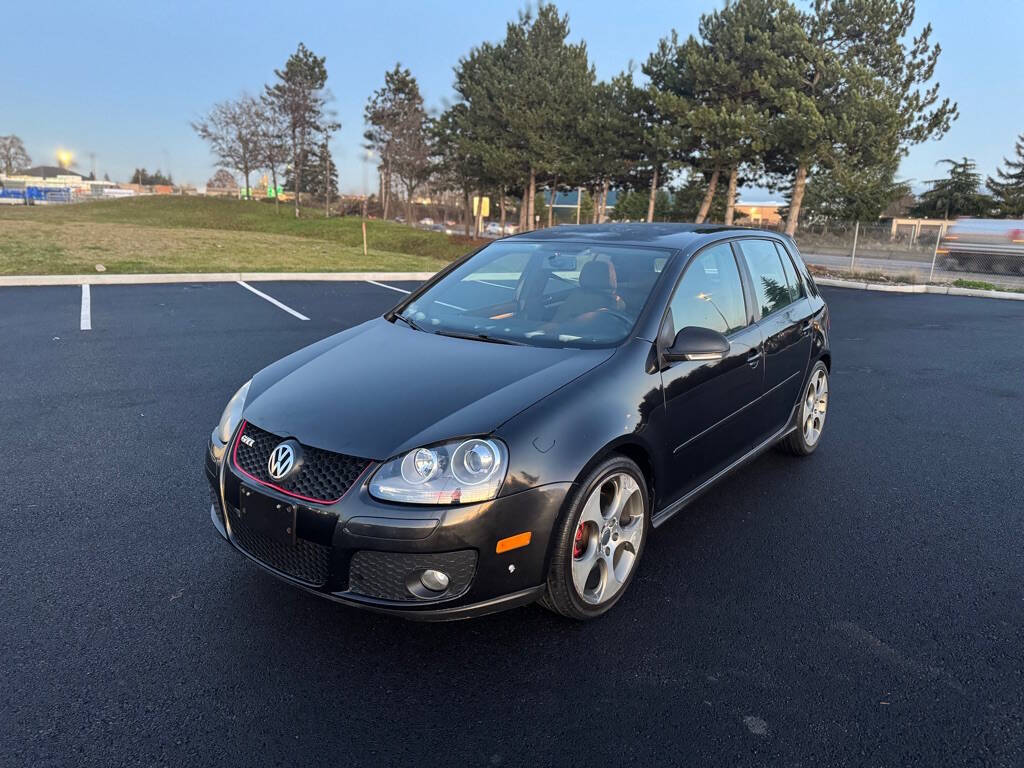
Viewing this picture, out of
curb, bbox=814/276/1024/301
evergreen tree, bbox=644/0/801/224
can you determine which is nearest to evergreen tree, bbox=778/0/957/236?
evergreen tree, bbox=644/0/801/224

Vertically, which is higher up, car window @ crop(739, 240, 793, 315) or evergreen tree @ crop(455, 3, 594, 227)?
evergreen tree @ crop(455, 3, 594, 227)

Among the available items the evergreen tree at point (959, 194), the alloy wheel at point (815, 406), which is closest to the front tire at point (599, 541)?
the alloy wheel at point (815, 406)

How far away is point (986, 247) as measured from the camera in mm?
23172

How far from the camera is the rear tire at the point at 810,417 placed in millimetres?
4637

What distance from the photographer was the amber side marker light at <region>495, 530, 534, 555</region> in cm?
242

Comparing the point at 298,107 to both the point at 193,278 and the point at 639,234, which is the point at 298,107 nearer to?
the point at 193,278

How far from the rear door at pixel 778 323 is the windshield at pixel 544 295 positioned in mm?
861

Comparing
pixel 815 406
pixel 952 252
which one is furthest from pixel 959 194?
pixel 815 406

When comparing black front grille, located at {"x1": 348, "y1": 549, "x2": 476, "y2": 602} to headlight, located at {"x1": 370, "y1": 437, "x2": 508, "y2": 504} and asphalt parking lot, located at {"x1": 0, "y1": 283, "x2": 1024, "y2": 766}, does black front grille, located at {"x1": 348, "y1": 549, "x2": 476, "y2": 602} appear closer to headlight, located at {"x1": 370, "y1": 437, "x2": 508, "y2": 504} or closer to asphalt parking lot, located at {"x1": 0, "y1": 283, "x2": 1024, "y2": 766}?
headlight, located at {"x1": 370, "y1": 437, "x2": 508, "y2": 504}

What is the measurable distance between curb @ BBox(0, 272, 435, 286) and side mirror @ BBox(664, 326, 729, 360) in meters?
9.57

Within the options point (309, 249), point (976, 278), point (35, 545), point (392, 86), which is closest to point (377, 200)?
point (392, 86)

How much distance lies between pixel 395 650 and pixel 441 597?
0.40m

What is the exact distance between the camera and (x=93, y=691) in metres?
2.35

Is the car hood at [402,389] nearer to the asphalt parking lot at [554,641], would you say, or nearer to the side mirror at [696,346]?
the side mirror at [696,346]
